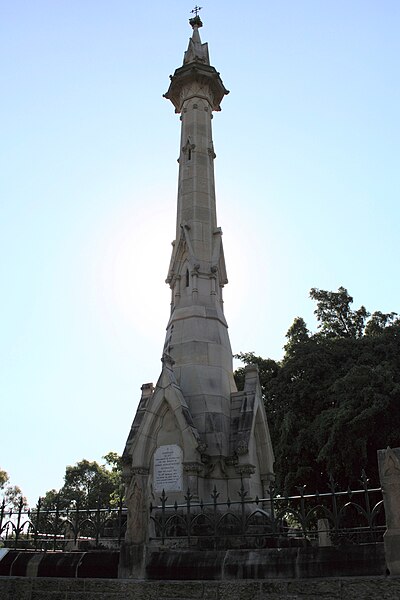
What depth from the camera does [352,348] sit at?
81.0 feet

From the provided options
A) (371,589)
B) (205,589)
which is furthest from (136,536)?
(371,589)

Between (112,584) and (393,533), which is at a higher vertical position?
(393,533)

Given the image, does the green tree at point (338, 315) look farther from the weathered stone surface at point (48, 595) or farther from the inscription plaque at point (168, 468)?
the weathered stone surface at point (48, 595)

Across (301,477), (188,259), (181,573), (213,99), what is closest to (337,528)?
(181,573)

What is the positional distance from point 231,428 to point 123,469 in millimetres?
2897

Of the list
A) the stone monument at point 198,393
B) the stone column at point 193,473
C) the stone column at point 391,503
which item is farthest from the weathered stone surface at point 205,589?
the stone column at point 193,473

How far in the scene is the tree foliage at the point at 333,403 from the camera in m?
20.8

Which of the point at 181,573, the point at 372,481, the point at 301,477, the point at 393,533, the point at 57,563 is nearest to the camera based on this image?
the point at 393,533

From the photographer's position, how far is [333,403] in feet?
78.7

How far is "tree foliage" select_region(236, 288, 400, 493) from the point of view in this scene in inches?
818

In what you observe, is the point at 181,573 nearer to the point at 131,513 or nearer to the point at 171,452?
the point at 131,513

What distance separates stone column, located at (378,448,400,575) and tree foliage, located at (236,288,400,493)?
14127mm

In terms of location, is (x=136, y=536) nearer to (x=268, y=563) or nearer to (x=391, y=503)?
(x=268, y=563)

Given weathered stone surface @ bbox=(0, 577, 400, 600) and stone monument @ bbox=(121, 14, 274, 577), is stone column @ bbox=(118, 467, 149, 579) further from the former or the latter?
stone monument @ bbox=(121, 14, 274, 577)
